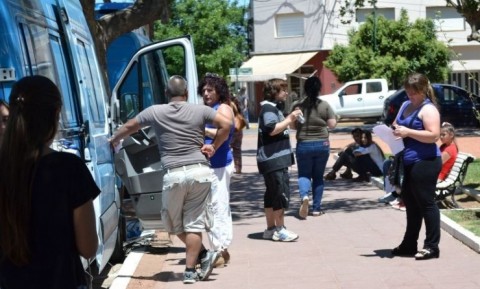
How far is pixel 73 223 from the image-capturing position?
13.0 ft

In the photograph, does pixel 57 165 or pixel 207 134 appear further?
pixel 207 134

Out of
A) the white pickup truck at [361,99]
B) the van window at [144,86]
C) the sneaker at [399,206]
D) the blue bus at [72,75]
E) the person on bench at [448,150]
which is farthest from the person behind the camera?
the white pickup truck at [361,99]

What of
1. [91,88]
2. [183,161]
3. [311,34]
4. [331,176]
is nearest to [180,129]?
[183,161]

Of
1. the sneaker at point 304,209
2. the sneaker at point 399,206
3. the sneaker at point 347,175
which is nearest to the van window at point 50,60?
the sneaker at point 304,209

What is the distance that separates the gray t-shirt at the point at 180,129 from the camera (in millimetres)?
7832

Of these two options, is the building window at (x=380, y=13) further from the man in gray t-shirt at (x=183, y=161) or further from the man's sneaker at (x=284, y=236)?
the man in gray t-shirt at (x=183, y=161)

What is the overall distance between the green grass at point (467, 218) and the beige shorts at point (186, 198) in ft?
11.2

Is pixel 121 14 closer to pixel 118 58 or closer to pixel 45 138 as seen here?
pixel 118 58

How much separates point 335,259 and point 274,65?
41719 mm

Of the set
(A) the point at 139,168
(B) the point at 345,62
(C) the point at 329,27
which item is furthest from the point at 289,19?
(A) the point at 139,168

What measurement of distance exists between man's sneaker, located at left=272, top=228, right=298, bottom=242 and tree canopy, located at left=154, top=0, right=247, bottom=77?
4306 centimetres

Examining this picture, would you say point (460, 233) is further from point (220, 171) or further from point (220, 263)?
point (220, 171)

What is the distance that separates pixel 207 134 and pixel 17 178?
4.81 m

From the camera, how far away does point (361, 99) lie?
127ft
